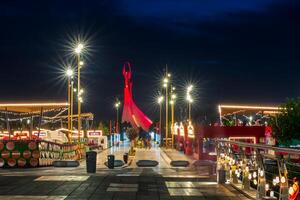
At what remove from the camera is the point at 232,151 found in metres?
19.2

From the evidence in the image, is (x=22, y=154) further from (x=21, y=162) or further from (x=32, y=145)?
(x=32, y=145)

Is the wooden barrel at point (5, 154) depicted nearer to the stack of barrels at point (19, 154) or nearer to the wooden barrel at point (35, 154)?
the stack of barrels at point (19, 154)

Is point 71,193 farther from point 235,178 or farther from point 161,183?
point 235,178

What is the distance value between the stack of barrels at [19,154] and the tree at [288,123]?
33.5 meters

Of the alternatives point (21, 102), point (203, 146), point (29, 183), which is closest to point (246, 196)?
point (29, 183)

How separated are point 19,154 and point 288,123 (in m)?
36.3

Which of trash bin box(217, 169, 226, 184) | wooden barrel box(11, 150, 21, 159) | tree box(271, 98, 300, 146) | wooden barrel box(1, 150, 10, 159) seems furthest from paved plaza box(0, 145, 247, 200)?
tree box(271, 98, 300, 146)

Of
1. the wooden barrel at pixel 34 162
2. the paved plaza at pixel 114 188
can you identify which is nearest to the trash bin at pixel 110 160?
the wooden barrel at pixel 34 162

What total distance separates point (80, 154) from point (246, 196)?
3427cm

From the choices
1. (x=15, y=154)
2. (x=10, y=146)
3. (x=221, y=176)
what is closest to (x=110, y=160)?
(x=15, y=154)

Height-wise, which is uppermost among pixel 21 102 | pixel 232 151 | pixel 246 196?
pixel 21 102

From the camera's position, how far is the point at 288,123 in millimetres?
61406

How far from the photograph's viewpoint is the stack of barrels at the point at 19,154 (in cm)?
3247

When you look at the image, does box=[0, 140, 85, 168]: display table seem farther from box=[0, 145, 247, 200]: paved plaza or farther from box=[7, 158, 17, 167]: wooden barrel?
box=[0, 145, 247, 200]: paved plaza
